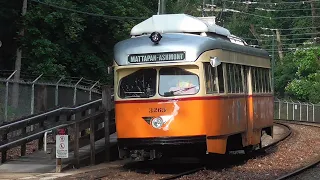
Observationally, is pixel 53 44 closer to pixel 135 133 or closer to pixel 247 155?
pixel 247 155

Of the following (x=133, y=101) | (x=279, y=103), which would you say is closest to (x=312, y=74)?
(x=279, y=103)

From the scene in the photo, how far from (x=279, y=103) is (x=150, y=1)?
20.9 metres

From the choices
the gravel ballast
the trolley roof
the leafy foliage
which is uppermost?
the leafy foliage

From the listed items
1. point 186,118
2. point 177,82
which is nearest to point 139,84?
point 177,82

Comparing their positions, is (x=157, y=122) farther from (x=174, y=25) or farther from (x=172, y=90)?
(x=174, y=25)

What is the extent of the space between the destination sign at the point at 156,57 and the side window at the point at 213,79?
0.58 m

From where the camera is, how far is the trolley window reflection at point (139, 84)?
1389cm

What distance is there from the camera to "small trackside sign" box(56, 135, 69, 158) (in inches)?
542

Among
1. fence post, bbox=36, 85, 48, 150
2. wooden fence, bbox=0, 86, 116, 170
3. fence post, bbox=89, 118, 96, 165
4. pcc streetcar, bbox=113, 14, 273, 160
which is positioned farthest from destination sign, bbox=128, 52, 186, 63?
fence post, bbox=36, 85, 48, 150

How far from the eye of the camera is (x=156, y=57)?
1385 cm

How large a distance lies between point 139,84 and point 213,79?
1609 millimetres

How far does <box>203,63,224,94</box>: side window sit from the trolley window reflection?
3.65 feet

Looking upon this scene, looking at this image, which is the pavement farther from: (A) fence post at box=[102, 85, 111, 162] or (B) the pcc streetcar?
(B) the pcc streetcar

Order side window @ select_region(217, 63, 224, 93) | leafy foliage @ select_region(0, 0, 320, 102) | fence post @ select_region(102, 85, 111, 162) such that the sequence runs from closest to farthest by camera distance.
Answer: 1. side window @ select_region(217, 63, 224, 93)
2. fence post @ select_region(102, 85, 111, 162)
3. leafy foliage @ select_region(0, 0, 320, 102)
